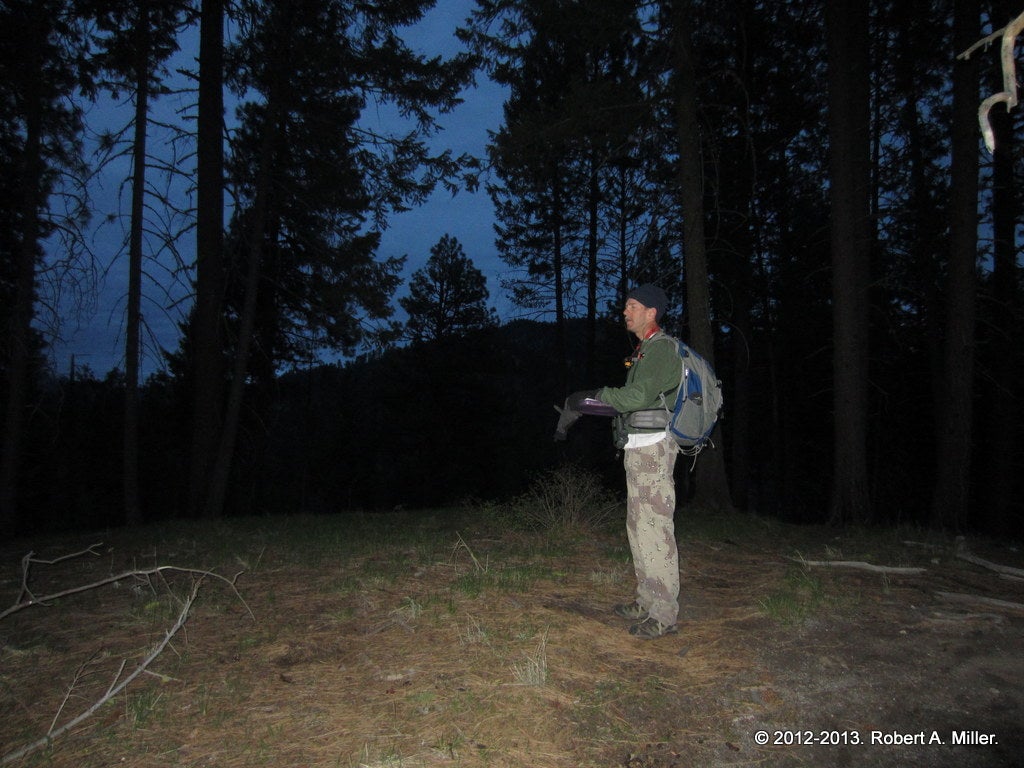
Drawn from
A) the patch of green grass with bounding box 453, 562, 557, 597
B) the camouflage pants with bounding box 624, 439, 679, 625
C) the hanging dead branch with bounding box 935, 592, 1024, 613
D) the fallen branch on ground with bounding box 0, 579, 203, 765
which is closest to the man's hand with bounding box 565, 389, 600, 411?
the camouflage pants with bounding box 624, 439, 679, 625

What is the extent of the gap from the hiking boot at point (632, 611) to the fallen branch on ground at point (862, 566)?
2030mm

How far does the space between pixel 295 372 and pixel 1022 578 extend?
2114 cm

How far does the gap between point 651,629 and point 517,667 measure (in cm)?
98

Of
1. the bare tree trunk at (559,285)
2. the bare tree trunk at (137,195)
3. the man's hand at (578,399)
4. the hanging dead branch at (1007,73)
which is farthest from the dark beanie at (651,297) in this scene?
the bare tree trunk at (559,285)

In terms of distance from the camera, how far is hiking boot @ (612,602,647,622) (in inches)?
155

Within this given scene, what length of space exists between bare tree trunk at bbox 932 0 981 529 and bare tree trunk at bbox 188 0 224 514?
1221 centimetres

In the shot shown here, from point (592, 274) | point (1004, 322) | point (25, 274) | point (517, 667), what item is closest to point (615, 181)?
point (592, 274)

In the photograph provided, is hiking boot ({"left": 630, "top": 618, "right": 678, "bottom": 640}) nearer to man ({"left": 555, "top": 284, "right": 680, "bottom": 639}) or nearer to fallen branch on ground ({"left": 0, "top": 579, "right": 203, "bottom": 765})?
man ({"left": 555, "top": 284, "right": 680, "bottom": 639})

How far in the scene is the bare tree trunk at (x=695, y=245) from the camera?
902 cm

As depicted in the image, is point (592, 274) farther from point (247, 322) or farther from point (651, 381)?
point (651, 381)

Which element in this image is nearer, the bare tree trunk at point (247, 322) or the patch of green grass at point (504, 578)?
the patch of green grass at point (504, 578)

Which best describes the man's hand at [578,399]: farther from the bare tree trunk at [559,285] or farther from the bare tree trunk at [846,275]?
the bare tree trunk at [559,285]

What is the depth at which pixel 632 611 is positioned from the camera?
399 centimetres

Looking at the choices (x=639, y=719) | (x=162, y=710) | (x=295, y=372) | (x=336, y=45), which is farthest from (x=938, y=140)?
(x=295, y=372)
